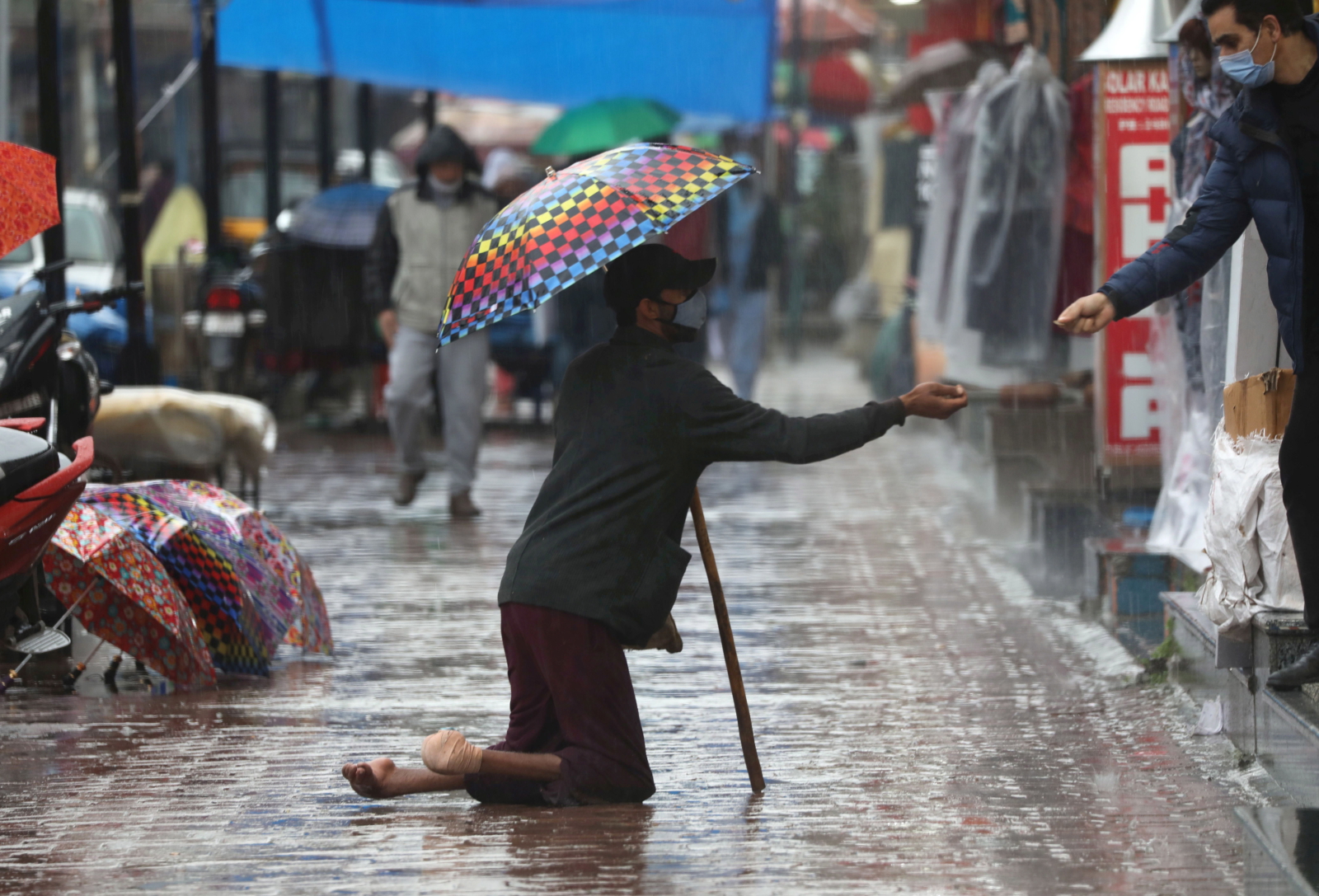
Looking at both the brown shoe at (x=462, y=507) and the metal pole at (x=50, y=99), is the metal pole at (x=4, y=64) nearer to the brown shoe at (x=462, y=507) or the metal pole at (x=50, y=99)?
the metal pole at (x=50, y=99)

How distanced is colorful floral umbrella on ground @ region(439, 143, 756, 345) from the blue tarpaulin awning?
36.0ft

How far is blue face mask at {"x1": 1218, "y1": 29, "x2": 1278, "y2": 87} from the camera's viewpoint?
502cm

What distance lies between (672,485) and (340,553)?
5329 millimetres

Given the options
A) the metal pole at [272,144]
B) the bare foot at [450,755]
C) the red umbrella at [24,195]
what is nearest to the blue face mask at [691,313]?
the bare foot at [450,755]

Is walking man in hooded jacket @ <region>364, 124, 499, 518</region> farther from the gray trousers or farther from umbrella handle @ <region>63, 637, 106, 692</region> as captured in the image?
umbrella handle @ <region>63, 637, 106, 692</region>

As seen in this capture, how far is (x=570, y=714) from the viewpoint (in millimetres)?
4934

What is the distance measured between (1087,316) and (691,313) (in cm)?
105

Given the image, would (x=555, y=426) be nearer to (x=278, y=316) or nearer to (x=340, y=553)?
(x=340, y=553)

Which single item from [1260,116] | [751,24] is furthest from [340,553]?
[751,24]

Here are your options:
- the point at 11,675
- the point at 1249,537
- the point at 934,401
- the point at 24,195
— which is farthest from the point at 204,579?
the point at 1249,537

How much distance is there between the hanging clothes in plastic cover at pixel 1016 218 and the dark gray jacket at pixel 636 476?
6.16 m

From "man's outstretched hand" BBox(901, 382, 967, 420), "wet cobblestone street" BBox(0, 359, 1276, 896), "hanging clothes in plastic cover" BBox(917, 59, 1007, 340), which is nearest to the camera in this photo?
"wet cobblestone street" BBox(0, 359, 1276, 896)

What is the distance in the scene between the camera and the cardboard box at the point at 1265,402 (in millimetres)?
5352

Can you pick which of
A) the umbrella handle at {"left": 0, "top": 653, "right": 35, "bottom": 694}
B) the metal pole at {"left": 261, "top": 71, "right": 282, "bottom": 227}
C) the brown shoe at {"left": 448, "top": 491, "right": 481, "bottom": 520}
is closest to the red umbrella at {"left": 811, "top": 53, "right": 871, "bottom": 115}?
the metal pole at {"left": 261, "top": 71, "right": 282, "bottom": 227}
